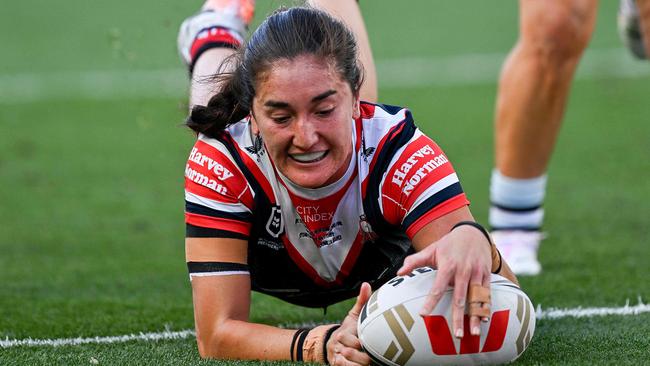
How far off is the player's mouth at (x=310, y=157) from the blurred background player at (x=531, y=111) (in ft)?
6.76

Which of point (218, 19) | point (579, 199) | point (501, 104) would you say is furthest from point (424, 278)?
point (579, 199)

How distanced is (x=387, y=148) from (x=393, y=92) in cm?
800

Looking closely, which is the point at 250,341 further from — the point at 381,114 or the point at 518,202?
the point at 518,202

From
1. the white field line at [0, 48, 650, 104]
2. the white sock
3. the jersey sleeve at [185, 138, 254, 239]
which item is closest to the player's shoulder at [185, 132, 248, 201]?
the jersey sleeve at [185, 138, 254, 239]

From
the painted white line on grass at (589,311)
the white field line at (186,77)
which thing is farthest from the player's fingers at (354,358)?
the white field line at (186,77)

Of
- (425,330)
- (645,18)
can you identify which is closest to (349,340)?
(425,330)

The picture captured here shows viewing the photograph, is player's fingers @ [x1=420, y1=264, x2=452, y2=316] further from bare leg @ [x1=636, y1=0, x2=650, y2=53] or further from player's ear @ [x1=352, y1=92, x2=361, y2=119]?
bare leg @ [x1=636, y1=0, x2=650, y2=53]

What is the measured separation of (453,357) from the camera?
3.23 meters

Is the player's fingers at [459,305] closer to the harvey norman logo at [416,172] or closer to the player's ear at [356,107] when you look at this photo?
the harvey norman logo at [416,172]

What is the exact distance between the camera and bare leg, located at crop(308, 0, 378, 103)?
14.6ft

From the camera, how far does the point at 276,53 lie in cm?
339

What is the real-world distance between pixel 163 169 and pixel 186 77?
3.57m

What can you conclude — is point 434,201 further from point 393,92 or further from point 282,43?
point 393,92

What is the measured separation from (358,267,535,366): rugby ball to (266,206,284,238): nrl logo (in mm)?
495
